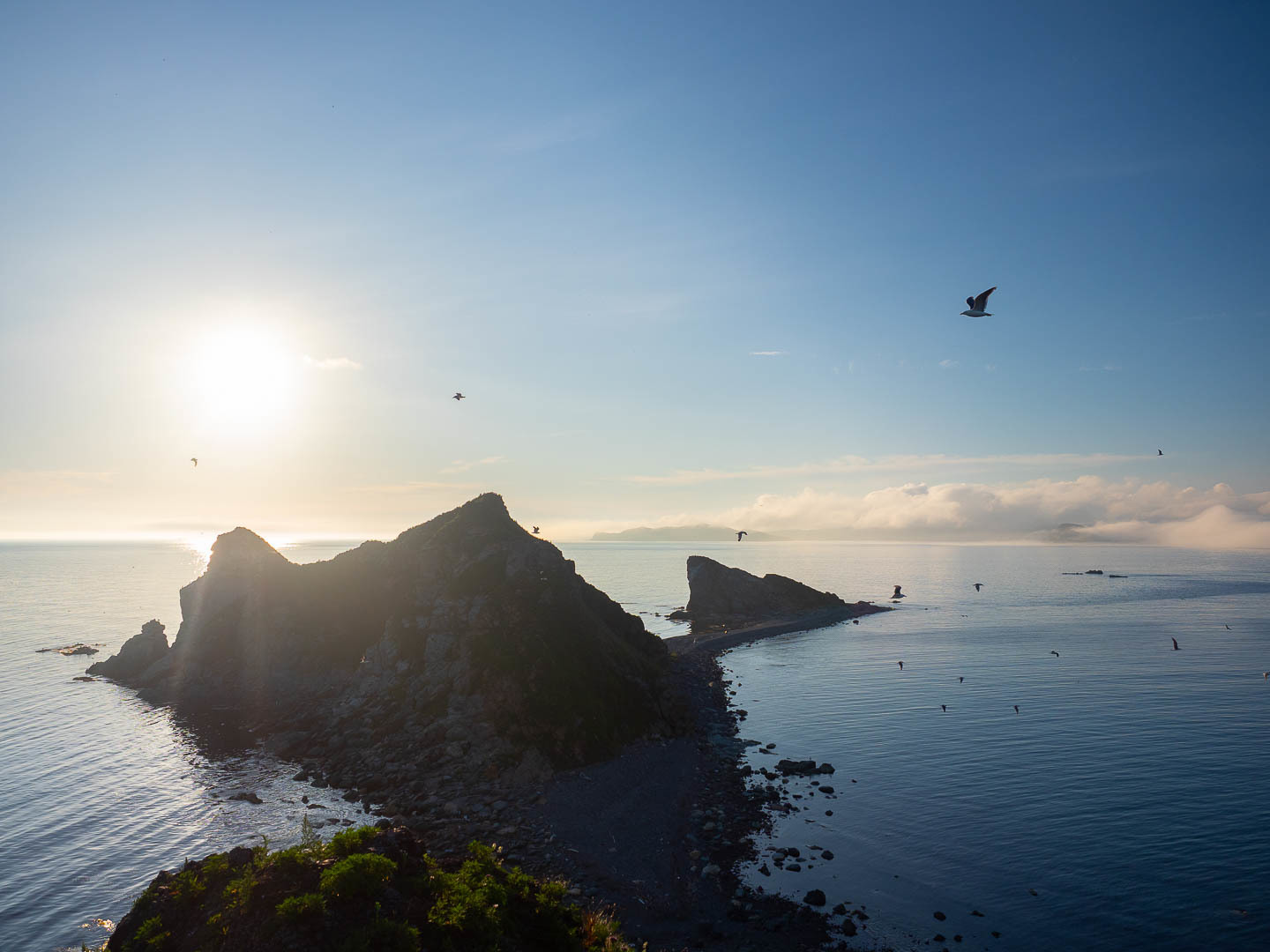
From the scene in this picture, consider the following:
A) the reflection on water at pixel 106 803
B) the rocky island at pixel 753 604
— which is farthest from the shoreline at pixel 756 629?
the reflection on water at pixel 106 803

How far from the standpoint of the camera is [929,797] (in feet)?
118

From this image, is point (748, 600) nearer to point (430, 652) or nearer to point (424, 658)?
point (424, 658)

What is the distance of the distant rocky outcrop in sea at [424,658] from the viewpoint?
40.8m

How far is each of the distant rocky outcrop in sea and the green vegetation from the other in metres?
21.6

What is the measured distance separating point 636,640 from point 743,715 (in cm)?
1147

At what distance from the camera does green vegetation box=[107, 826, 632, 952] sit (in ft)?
45.7

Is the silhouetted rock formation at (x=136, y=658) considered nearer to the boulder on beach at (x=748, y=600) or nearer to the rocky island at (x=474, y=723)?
the rocky island at (x=474, y=723)

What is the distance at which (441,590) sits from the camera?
50562 mm

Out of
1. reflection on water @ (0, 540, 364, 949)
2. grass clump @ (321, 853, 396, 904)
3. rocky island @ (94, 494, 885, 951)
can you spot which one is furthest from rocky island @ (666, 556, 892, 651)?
grass clump @ (321, 853, 396, 904)

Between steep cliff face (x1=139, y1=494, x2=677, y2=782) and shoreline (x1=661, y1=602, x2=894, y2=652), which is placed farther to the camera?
shoreline (x1=661, y1=602, x2=894, y2=652)

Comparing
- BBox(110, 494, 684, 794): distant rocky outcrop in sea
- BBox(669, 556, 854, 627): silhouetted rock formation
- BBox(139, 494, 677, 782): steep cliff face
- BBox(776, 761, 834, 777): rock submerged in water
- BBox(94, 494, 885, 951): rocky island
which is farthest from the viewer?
BBox(669, 556, 854, 627): silhouetted rock formation

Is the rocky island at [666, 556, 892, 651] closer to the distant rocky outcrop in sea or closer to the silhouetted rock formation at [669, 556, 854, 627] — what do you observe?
the silhouetted rock formation at [669, 556, 854, 627]

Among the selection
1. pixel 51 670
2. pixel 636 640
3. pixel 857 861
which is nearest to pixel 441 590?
pixel 636 640

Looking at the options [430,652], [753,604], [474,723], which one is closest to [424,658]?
[430,652]
